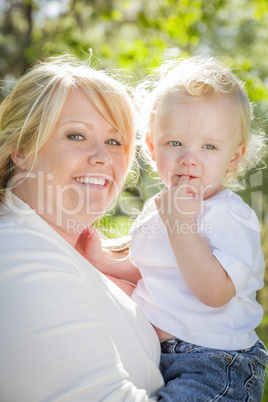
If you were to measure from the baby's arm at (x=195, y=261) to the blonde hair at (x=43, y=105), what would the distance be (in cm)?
49

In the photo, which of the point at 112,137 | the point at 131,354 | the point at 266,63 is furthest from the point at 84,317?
the point at 266,63

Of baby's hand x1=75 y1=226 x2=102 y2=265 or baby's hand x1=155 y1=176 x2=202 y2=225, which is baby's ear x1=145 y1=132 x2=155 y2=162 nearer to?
baby's hand x1=155 y1=176 x2=202 y2=225

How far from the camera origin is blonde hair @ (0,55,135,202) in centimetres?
185

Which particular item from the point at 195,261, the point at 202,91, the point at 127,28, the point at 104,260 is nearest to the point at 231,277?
the point at 195,261

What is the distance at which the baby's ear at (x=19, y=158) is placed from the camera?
1944 millimetres

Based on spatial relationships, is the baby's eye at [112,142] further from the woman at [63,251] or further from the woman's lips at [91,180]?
the woman's lips at [91,180]

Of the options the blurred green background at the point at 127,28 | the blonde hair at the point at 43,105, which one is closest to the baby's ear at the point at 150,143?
the blonde hair at the point at 43,105

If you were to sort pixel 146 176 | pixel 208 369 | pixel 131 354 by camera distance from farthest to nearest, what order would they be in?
pixel 146 176 < pixel 208 369 < pixel 131 354

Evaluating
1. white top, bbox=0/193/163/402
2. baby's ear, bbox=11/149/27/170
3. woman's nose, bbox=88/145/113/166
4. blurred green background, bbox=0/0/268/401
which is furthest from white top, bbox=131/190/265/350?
blurred green background, bbox=0/0/268/401

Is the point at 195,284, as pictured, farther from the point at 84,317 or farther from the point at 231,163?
the point at 231,163

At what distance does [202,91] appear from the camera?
208cm

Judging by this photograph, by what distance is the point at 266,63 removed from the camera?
Result: 948 centimetres

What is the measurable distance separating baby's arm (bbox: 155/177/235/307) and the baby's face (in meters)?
0.21

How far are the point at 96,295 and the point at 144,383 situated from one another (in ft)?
1.21
